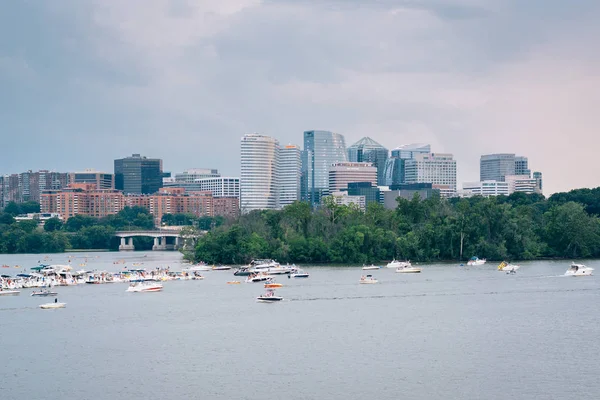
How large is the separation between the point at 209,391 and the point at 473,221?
3593 inches

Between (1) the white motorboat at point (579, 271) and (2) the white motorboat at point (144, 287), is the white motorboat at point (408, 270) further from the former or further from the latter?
(2) the white motorboat at point (144, 287)

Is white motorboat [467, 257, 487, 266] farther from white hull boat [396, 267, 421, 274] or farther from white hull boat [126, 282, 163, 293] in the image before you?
white hull boat [126, 282, 163, 293]

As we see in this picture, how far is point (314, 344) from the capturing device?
58000 millimetres

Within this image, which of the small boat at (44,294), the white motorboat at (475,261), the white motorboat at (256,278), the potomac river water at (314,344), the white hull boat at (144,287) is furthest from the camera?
the white motorboat at (475,261)

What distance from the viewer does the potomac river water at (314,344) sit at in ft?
151

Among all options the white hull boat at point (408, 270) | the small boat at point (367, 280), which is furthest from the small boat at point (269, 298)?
the white hull boat at point (408, 270)

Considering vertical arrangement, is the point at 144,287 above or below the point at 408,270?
below

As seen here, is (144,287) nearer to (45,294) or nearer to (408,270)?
(45,294)

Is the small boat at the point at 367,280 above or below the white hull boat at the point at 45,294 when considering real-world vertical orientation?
above

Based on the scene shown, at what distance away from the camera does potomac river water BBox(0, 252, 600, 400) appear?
46.0 meters

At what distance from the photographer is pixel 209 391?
45.5 m

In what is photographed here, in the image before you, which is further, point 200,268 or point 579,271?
point 200,268

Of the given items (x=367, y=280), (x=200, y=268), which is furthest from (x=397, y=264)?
(x=200, y=268)

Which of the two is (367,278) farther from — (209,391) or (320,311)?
(209,391)
